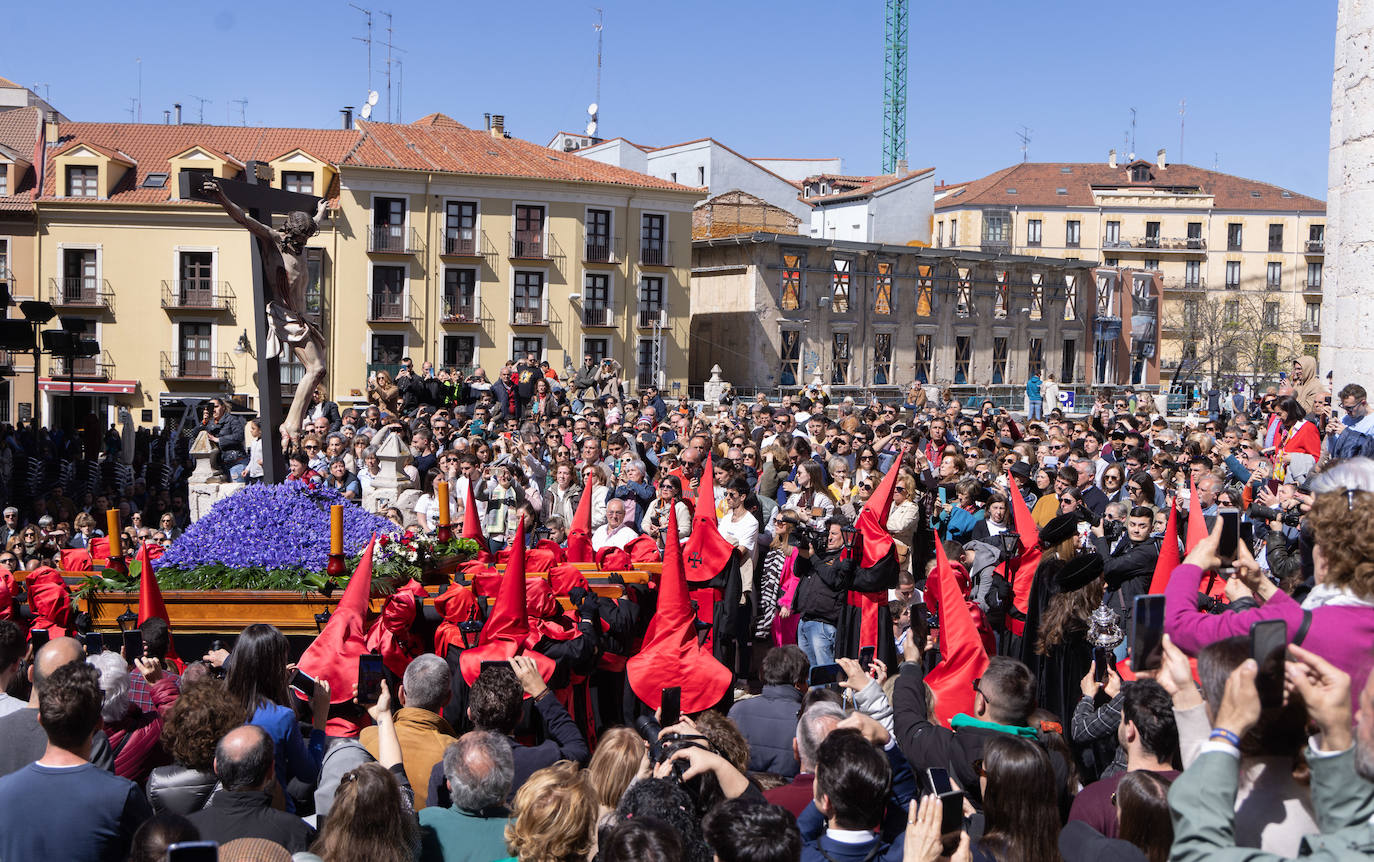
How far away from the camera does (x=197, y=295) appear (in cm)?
3788

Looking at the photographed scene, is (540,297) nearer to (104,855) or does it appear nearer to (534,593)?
(534,593)

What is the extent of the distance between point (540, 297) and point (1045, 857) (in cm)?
3711

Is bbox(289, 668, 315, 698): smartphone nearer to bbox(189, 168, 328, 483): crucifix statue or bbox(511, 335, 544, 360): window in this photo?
bbox(189, 168, 328, 483): crucifix statue

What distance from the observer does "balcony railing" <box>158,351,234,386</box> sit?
37625 millimetres

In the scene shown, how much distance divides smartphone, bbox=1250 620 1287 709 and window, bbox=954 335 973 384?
44.2 m

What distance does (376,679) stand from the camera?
194 inches

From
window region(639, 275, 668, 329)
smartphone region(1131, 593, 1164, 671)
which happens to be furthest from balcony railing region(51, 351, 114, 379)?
smartphone region(1131, 593, 1164, 671)

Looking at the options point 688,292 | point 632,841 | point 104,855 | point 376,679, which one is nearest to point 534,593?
point 376,679

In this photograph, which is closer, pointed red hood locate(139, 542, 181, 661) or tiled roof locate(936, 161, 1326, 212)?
pointed red hood locate(139, 542, 181, 661)

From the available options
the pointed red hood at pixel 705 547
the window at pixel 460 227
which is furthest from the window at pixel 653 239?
the pointed red hood at pixel 705 547

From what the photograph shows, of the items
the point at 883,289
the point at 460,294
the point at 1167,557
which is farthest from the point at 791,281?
the point at 1167,557

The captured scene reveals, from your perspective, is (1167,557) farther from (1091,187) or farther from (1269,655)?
(1091,187)

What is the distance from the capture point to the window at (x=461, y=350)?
1533 inches

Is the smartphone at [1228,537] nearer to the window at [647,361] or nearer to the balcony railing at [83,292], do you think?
the window at [647,361]
